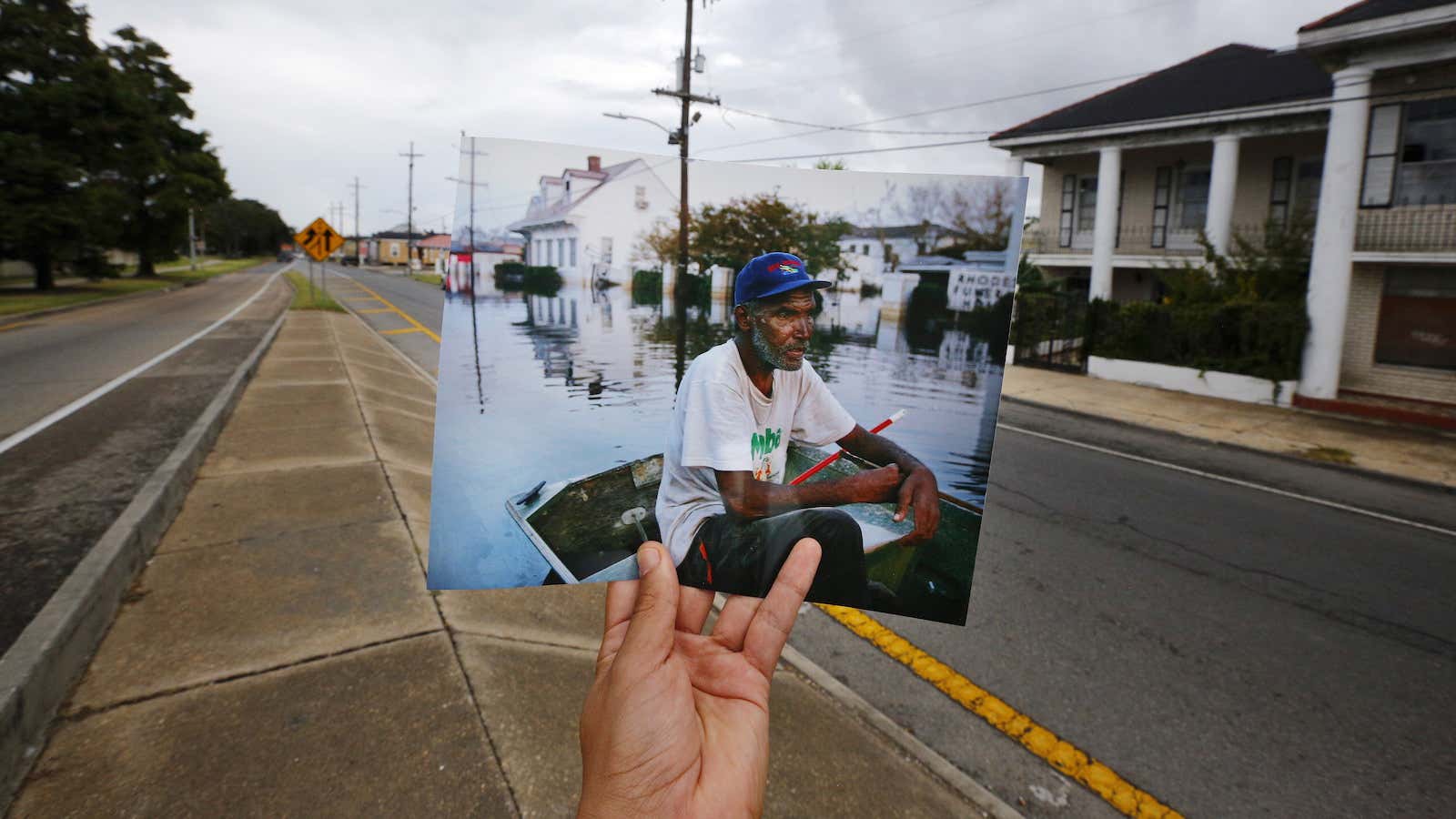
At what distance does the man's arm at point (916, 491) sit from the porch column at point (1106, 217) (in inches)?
716

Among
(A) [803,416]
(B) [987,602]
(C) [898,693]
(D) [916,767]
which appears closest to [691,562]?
(A) [803,416]

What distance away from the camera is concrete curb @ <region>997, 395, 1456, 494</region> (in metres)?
8.62

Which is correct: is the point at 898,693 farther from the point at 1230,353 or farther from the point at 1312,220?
the point at 1312,220

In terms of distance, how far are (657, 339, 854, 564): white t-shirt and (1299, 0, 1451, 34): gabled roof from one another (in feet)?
50.8

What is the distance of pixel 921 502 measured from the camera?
1.85 m

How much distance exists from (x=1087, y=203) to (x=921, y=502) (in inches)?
860

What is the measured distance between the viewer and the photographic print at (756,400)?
1.81 meters

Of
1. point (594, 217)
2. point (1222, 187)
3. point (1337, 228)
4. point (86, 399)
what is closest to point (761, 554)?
point (594, 217)

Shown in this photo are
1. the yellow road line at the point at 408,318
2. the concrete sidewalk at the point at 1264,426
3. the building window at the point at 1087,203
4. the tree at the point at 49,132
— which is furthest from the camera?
the tree at the point at 49,132

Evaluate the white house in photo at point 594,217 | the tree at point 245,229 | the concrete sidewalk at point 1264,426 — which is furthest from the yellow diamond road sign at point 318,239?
the tree at point 245,229

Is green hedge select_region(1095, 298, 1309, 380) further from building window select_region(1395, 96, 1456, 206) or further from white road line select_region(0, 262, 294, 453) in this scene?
white road line select_region(0, 262, 294, 453)

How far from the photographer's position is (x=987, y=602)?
4574 mm

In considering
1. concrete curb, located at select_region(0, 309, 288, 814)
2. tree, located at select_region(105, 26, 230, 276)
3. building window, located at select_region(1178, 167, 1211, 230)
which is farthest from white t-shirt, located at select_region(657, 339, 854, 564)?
tree, located at select_region(105, 26, 230, 276)

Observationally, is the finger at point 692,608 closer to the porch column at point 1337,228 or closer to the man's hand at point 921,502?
the man's hand at point 921,502
